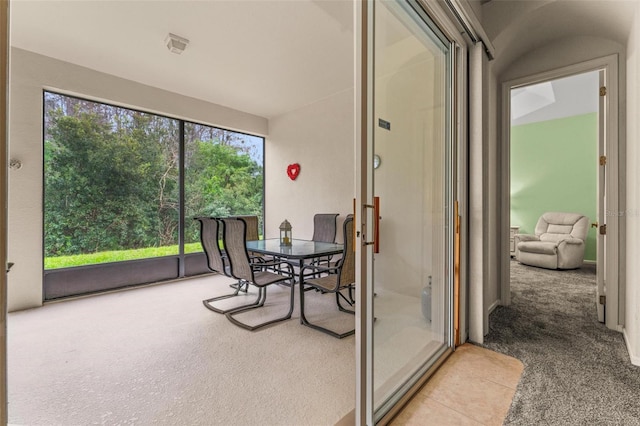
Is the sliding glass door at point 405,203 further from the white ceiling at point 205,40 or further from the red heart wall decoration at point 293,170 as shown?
the red heart wall decoration at point 293,170

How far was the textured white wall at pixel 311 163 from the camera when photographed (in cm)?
440

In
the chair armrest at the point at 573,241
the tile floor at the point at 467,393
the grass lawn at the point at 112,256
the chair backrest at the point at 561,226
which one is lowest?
the tile floor at the point at 467,393

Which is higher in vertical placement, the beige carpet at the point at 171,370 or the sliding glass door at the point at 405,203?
the sliding glass door at the point at 405,203

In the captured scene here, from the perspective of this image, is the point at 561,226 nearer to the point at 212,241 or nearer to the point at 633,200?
the point at 633,200

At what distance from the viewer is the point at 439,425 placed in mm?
1480

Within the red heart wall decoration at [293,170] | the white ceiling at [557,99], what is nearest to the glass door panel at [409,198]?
the red heart wall decoration at [293,170]

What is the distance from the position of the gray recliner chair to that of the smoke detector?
605cm

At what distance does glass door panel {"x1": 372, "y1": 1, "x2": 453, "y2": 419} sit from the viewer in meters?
1.60

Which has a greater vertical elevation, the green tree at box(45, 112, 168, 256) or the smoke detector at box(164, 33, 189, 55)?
the smoke detector at box(164, 33, 189, 55)

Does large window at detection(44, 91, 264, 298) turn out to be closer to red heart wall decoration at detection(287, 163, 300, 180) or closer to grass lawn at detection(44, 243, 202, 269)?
grass lawn at detection(44, 243, 202, 269)

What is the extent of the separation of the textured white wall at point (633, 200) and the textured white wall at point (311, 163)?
2729 millimetres

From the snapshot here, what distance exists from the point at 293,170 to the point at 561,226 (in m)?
5.21

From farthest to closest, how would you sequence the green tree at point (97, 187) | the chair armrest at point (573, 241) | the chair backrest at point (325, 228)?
the chair armrest at point (573, 241) < the chair backrest at point (325, 228) < the green tree at point (97, 187)

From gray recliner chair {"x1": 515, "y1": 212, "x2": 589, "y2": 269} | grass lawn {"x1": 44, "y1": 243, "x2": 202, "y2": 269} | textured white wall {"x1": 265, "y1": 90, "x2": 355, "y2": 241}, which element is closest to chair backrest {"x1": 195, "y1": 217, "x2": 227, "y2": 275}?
grass lawn {"x1": 44, "y1": 243, "x2": 202, "y2": 269}
